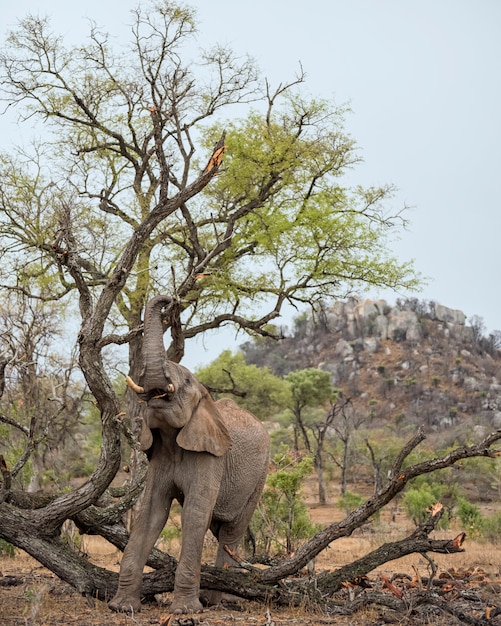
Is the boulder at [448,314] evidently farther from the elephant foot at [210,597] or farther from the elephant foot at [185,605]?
the elephant foot at [185,605]

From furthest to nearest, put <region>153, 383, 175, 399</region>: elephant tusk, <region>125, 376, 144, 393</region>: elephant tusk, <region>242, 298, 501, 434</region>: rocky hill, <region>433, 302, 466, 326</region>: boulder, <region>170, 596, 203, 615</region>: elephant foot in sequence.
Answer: <region>433, 302, 466, 326</region>: boulder
<region>242, 298, 501, 434</region>: rocky hill
<region>170, 596, 203, 615</region>: elephant foot
<region>153, 383, 175, 399</region>: elephant tusk
<region>125, 376, 144, 393</region>: elephant tusk

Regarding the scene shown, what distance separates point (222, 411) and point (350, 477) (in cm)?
3255

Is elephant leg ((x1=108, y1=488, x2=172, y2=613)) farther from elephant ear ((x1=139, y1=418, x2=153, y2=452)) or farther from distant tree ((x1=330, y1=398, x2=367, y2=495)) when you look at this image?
distant tree ((x1=330, y1=398, x2=367, y2=495))

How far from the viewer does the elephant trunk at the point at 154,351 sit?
284 inches

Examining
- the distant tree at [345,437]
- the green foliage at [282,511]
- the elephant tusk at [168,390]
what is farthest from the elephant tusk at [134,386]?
the distant tree at [345,437]

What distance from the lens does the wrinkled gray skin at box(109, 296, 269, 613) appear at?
740cm

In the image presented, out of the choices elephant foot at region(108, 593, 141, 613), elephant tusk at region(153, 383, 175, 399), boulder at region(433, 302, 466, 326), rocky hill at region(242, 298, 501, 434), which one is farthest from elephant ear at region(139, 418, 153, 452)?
boulder at region(433, 302, 466, 326)

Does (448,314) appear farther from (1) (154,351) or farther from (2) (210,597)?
(1) (154,351)

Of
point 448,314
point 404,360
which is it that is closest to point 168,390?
point 404,360

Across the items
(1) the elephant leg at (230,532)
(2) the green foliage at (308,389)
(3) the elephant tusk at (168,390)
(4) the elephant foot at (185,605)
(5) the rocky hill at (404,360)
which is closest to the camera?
(3) the elephant tusk at (168,390)

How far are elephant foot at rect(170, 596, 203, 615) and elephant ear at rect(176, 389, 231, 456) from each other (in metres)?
1.34

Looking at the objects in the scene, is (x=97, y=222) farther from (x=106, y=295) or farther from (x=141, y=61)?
(x=106, y=295)

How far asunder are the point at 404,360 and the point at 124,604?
6744 cm

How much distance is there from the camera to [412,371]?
7125 cm
